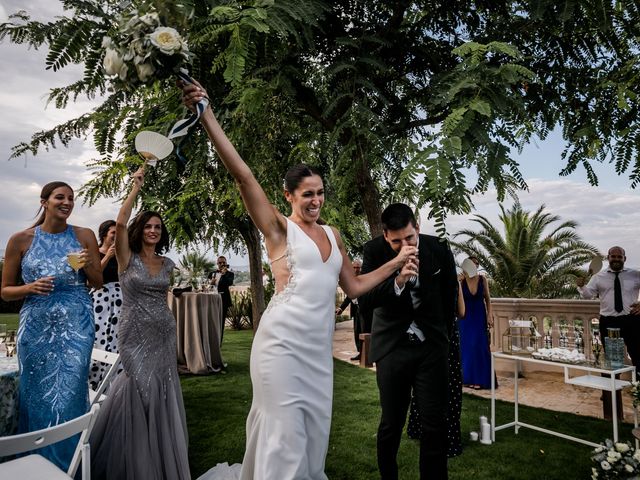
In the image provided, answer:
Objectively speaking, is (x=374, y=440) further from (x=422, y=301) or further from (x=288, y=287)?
(x=288, y=287)

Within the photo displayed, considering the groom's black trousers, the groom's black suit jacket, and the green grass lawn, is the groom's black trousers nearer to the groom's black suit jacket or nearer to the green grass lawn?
the groom's black suit jacket

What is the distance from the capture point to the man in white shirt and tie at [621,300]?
695cm

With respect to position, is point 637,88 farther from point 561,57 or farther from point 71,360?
point 71,360

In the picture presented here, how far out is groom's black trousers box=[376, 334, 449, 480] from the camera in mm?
3166

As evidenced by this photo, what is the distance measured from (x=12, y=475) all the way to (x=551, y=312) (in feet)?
28.9

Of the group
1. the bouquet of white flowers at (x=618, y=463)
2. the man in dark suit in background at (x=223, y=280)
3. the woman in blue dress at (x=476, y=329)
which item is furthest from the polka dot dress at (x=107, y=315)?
the man in dark suit in background at (x=223, y=280)

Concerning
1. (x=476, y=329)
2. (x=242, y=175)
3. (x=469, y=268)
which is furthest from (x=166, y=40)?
(x=476, y=329)

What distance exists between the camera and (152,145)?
9.97 ft

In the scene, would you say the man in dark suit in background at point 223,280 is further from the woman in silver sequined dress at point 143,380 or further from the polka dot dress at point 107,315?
the woman in silver sequined dress at point 143,380

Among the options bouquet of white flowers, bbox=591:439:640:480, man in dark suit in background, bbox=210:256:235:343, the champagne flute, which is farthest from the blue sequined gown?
man in dark suit in background, bbox=210:256:235:343

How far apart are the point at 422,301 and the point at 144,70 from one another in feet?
8.02

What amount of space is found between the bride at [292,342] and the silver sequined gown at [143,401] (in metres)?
1.38

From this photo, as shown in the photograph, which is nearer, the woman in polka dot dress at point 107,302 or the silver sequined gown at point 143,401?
the silver sequined gown at point 143,401

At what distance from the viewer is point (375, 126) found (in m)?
3.29
